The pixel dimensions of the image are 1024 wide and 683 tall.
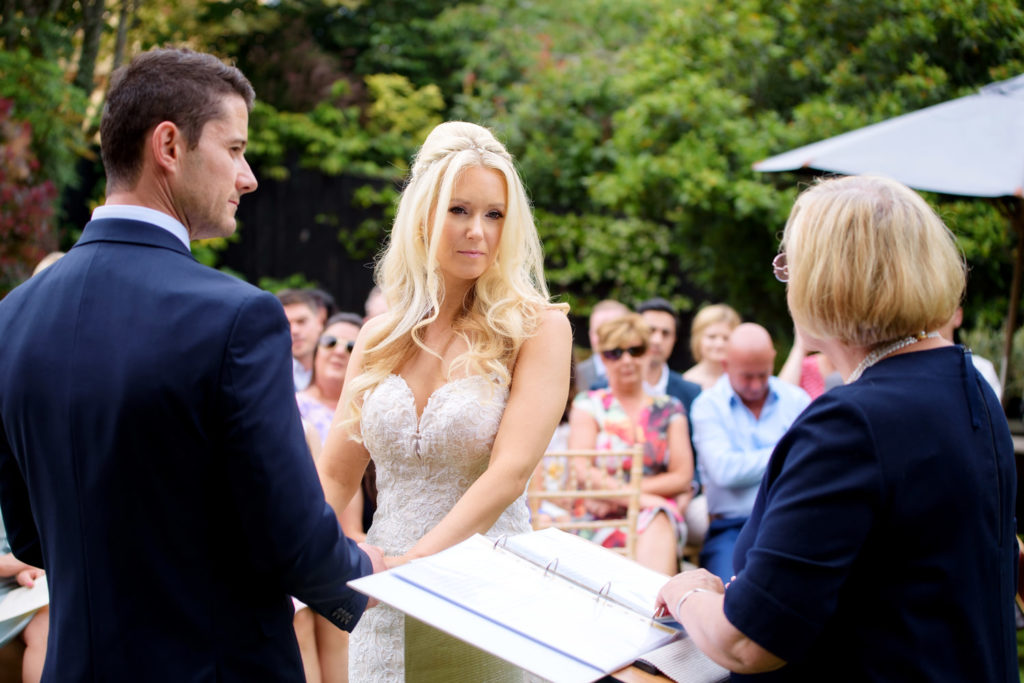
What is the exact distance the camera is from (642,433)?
478 cm

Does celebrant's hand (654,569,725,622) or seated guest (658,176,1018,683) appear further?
celebrant's hand (654,569,725,622)

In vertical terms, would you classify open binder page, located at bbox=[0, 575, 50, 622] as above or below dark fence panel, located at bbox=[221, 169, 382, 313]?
below

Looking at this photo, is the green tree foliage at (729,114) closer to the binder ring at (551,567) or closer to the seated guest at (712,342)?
the seated guest at (712,342)

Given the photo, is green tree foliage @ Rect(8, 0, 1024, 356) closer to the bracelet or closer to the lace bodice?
the lace bodice

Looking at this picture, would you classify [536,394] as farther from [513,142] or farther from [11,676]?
[513,142]

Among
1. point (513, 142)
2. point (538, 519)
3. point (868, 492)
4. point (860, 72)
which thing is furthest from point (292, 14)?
point (868, 492)

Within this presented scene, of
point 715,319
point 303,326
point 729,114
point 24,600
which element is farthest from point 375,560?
point 729,114

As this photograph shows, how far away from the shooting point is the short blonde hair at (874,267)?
150 cm

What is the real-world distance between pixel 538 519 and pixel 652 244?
715cm

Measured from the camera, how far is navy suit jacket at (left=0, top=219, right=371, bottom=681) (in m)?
1.47

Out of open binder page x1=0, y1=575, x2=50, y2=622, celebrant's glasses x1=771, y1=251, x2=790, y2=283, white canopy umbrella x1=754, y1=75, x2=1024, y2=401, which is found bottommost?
open binder page x1=0, y1=575, x2=50, y2=622

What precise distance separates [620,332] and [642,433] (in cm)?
58

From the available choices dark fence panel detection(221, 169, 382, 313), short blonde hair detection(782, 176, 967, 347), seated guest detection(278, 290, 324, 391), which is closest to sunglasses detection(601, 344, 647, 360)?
seated guest detection(278, 290, 324, 391)

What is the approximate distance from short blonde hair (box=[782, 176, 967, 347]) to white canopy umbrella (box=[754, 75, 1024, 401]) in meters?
3.01
